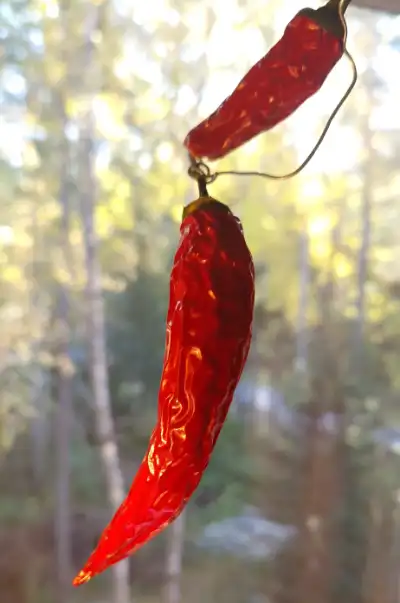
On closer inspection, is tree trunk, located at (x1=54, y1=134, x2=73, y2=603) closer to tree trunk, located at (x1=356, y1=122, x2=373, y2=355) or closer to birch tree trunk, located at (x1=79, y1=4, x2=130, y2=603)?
birch tree trunk, located at (x1=79, y1=4, x2=130, y2=603)

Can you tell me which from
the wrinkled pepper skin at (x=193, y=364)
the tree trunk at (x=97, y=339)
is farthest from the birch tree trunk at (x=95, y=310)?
the wrinkled pepper skin at (x=193, y=364)

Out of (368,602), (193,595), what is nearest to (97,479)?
(193,595)

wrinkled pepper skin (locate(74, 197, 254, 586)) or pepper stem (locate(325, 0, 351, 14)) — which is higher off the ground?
pepper stem (locate(325, 0, 351, 14))

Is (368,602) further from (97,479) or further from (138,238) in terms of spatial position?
(138,238)

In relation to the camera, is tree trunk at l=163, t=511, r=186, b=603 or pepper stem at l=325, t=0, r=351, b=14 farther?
tree trunk at l=163, t=511, r=186, b=603

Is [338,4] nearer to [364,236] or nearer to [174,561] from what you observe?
[364,236]

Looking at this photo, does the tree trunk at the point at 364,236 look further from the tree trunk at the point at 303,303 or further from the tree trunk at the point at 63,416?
the tree trunk at the point at 63,416

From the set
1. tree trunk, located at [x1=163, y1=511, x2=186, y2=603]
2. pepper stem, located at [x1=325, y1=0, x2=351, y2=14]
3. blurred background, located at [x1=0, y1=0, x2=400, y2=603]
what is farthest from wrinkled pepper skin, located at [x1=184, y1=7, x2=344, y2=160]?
tree trunk, located at [x1=163, y1=511, x2=186, y2=603]
